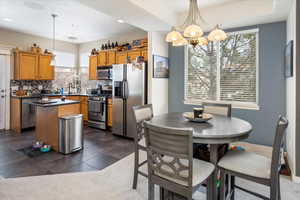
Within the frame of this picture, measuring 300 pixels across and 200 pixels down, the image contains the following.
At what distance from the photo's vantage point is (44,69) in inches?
219

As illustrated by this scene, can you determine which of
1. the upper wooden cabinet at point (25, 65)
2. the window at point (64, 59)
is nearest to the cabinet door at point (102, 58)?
the window at point (64, 59)

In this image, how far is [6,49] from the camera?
4.98m

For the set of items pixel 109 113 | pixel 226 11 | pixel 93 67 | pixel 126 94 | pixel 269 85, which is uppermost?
pixel 226 11

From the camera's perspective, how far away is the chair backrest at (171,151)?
1.36 m

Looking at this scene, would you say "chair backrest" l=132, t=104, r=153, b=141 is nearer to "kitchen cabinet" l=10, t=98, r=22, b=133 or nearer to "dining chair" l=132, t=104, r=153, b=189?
"dining chair" l=132, t=104, r=153, b=189

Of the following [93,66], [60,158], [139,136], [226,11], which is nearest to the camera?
[139,136]

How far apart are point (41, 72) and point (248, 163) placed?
583cm

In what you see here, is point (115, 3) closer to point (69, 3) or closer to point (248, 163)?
point (69, 3)

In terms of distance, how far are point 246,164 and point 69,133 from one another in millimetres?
2931

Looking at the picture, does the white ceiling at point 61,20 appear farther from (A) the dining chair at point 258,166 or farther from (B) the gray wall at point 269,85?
(A) the dining chair at point 258,166

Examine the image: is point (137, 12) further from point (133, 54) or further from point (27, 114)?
point (27, 114)

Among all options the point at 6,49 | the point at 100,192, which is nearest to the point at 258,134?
the point at 100,192

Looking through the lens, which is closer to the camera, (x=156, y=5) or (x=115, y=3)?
(x=115, y=3)

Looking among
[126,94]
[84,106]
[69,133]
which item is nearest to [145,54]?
[126,94]
